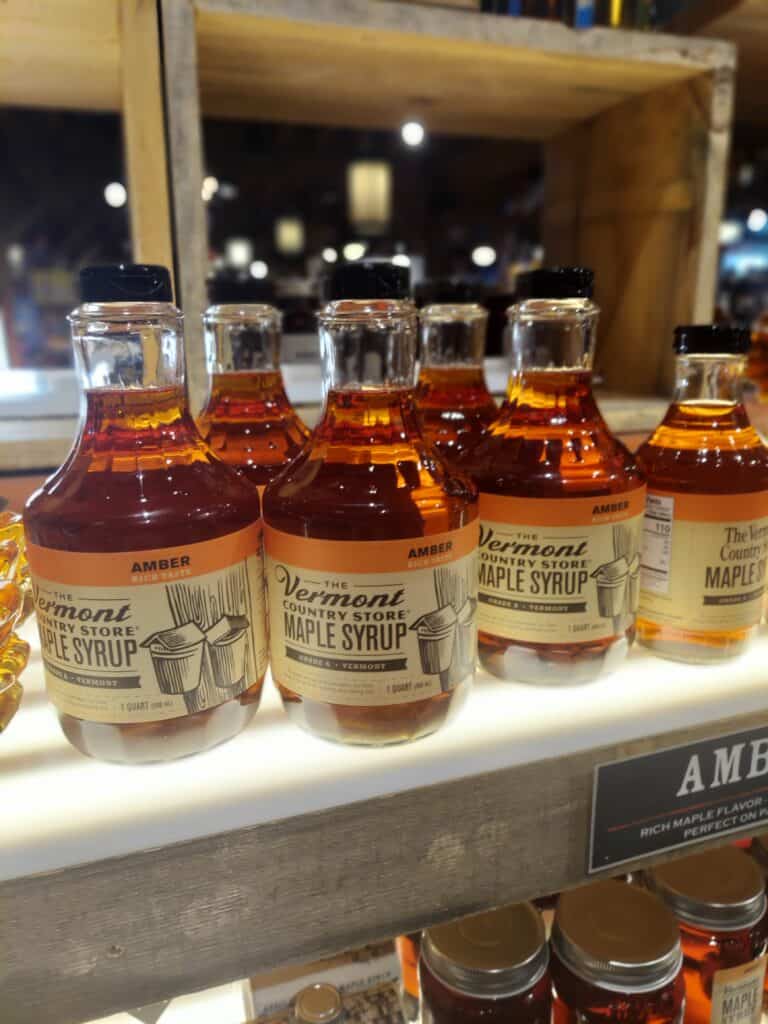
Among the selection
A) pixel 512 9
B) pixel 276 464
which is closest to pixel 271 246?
pixel 512 9

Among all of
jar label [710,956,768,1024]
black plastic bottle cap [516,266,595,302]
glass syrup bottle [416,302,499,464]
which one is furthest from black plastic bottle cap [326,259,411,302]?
jar label [710,956,768,1024]

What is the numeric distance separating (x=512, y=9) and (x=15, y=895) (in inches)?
41.3

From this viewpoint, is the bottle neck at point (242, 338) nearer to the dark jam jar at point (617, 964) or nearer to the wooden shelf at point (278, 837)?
A: the wooden shelf at point (278, 837)

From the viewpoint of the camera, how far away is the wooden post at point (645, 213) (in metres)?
0.98

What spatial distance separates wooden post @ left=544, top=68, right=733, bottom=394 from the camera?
984 millimetres

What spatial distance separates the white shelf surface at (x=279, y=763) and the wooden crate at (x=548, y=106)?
0.46 meters

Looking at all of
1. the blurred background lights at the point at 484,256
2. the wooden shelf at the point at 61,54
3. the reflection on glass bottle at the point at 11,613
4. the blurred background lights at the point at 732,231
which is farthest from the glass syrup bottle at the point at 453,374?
the blurred background lights at the point at 484,256

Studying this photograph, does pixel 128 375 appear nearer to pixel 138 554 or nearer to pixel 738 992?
pixel 138 554

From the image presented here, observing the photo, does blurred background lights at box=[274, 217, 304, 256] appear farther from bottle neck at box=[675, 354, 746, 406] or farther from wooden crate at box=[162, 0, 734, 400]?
bottle neck at box=[675, 354, 746, 406]

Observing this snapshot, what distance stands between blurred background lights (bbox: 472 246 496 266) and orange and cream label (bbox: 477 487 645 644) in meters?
4.91

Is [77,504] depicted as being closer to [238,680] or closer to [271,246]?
[238,680]

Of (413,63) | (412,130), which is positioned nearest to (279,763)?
(413,63)

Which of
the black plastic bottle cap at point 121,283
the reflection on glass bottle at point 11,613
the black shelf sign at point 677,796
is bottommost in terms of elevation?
the black shelf sign at point 677,796

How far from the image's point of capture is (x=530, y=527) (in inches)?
19.4
